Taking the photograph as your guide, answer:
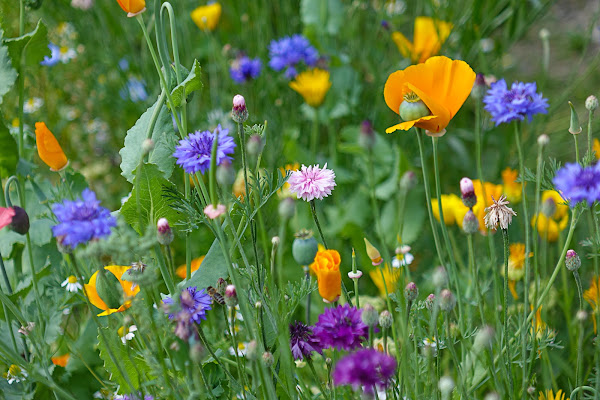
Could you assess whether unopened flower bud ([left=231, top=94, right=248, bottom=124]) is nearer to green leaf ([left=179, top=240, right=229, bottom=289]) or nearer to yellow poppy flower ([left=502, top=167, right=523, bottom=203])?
green leaf ([left=179, top=240, right=229, bottom=289])

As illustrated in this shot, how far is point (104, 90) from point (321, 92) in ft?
2.46

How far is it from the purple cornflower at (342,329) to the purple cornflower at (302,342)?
0.16 ft

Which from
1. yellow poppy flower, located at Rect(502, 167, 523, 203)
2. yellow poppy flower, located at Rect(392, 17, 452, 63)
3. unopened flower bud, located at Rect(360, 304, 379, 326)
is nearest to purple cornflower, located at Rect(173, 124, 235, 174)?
unopened flower bud, located at Rect(360, 304, 379, 326)

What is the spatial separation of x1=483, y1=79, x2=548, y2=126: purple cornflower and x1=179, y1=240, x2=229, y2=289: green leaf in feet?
1.33

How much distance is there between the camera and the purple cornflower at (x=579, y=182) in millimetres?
559

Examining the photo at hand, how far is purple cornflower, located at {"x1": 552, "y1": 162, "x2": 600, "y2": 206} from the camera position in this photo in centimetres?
56

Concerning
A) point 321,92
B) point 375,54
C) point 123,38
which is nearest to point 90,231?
point 321,92

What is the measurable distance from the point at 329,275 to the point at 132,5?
1.42ft

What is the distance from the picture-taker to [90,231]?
58 cm

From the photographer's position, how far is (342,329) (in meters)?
0.63

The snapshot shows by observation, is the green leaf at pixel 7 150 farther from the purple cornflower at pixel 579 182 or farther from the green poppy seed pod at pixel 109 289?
the purple cornflower at pixel 579 182

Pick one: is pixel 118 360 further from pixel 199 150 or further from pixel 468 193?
pixel 468 193

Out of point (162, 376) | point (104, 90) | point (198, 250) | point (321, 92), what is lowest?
point (162, 376)

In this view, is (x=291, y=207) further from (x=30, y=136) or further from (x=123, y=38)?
(x=123, y=38)
